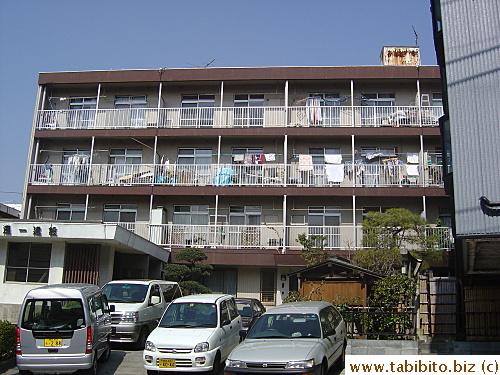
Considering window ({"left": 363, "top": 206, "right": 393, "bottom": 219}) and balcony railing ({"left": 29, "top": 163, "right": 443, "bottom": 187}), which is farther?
window ({"left": 363, "top": 206, "right": 393, "bottom": 219})

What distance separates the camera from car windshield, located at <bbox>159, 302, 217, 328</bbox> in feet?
40.6

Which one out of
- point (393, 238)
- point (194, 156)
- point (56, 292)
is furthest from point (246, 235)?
point (56, 292)

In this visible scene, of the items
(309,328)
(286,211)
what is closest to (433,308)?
(309,328)

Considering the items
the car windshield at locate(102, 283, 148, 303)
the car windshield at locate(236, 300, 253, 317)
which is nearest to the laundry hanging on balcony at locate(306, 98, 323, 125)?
the car windshield at locate(236, 300, 253, 317)

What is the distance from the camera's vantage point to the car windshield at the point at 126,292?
1535cm

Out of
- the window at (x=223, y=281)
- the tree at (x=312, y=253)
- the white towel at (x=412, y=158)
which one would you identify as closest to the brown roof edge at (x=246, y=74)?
the white towel at (x=412, y=158)

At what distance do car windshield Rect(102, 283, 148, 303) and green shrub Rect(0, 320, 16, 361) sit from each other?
3267 mm

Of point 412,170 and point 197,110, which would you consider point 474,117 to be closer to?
point 412,170

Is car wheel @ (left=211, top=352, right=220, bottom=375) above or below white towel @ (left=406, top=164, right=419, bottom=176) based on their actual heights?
below

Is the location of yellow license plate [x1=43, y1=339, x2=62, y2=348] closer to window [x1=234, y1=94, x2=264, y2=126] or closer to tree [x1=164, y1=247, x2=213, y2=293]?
tree [x1=164, y1=247, x2=213, y2=293]

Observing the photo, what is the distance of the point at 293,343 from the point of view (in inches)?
409

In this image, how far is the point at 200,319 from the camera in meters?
A: 12.5

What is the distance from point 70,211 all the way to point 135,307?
578 inches

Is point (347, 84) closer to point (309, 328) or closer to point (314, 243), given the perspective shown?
point (314, 243)
